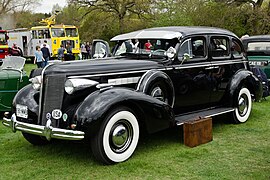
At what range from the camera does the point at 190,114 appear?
5.99 m

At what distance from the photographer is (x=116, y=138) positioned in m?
4.64

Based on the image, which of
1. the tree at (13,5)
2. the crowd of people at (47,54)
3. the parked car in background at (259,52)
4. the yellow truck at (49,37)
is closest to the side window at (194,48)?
the parked car in background at (259,52)

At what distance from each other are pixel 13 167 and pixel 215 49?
4030mm

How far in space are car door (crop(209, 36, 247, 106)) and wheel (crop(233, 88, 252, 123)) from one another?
14.7 inches

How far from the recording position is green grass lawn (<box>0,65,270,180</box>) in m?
4.31

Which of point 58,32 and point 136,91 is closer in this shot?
point 136,91

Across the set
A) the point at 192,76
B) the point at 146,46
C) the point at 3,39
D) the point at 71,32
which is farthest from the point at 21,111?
the point at 71,32

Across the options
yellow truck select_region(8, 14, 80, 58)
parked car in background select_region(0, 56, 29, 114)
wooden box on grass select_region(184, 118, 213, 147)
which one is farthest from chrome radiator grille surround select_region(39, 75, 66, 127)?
yellow truck select_region(8, 14, 80, 58)

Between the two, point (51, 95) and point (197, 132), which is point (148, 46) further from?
point (51, 95)

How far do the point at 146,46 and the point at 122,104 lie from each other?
173 centimetres

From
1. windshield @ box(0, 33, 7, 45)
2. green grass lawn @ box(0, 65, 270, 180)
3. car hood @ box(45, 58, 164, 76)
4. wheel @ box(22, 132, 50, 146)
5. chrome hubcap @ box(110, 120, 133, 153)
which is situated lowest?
green grass lawn @ box(0, 65, 270, 180)

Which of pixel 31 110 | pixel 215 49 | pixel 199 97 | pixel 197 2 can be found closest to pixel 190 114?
pixel 199 97

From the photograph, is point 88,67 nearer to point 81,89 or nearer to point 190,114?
point 81,89

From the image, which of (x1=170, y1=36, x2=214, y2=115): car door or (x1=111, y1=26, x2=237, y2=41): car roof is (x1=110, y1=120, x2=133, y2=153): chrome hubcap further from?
(x1=111, y1=26, x2=237, y2=41): car roof
